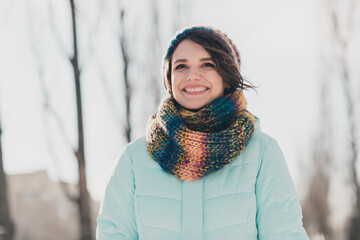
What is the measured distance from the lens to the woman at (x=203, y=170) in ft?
5.84

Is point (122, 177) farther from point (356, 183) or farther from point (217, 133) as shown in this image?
point (356, 183)

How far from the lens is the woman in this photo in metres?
1.78

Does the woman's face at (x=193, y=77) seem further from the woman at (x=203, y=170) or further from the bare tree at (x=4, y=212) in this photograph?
the bare tree at (x=4, y=212)

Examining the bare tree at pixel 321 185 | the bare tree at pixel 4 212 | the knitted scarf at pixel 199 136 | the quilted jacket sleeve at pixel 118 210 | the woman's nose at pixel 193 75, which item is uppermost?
the woman's nose at pixel 193 75

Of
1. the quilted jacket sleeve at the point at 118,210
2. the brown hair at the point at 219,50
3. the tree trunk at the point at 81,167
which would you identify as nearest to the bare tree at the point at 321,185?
the tree trunk at the point at 81,167

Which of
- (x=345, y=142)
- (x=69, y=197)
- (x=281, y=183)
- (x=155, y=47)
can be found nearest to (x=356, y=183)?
(x=345, y=142)

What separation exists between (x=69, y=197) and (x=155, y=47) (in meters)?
3.91

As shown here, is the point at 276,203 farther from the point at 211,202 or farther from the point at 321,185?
the point at 321,185

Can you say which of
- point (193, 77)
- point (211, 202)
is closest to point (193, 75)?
point (193, 77)

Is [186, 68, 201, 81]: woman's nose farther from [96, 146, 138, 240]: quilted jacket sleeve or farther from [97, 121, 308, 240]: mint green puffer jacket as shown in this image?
[96, 146, 138, 240]: quilted jacket sleeve

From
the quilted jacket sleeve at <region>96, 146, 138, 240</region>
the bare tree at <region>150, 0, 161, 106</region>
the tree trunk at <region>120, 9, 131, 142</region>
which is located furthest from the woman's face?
the bare tree at <region>150, 0, 161, 106</region>

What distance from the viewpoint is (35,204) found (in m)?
18.6

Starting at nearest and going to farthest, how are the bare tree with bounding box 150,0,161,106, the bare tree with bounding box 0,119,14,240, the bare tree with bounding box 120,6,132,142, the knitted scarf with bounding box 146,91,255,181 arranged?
the knitted scarf with bounding box 146,91,255,181, the bare tree with bounding box 0,119,14,240, the bare tree with bounding box 120,6,132,142, the bare tree with bounding box 150,0,161,106

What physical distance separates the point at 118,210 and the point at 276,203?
692 millimetres
